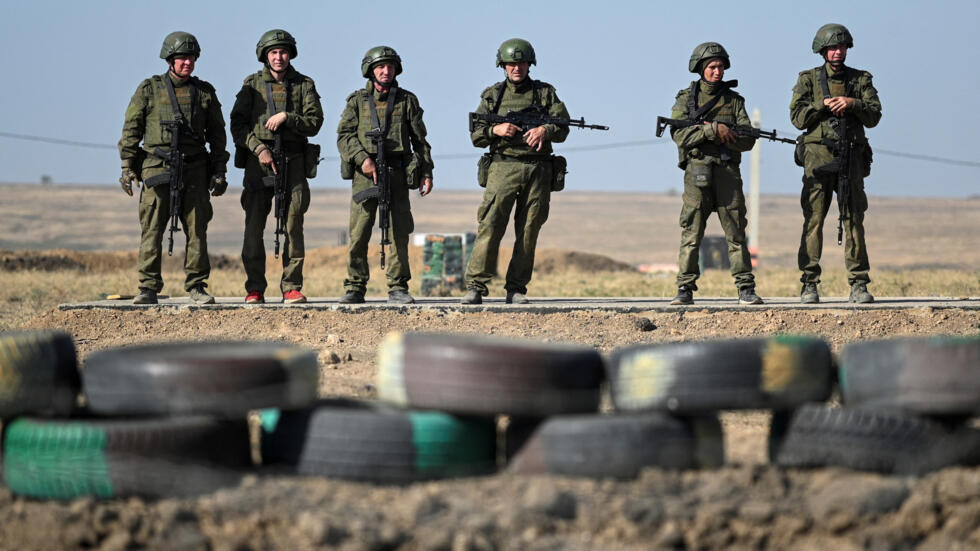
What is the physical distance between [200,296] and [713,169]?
16.1ft

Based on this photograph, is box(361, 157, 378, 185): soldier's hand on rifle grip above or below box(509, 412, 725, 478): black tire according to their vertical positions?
above

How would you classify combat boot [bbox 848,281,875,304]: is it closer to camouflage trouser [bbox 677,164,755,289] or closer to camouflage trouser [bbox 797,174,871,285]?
camouflage trouser [bbox 797,174,871,285]

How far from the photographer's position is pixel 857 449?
5500 millimetres

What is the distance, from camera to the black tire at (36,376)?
5.75m

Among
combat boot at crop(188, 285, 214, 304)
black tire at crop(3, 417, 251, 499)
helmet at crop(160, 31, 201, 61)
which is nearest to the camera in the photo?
black tire at crop(3, 417, 251, 499)

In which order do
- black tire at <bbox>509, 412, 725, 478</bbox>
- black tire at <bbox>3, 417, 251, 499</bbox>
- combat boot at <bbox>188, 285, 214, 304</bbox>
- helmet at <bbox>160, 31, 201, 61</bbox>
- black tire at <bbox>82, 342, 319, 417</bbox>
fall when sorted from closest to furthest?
black tire at <bbox>3, 417, 251, 499</bbox> < black tire at <bbox>509, 412, 725, 478</bbox> < black tire at <bbox>82, 342, 319, 417</bbox> < helmet at <bbox>160, 31, 201, 61</bbox> < combat boot at <bbox>188, 285, 214, 304</bbox>

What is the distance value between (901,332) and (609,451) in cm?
654

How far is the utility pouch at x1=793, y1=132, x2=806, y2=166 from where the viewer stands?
38.9ft

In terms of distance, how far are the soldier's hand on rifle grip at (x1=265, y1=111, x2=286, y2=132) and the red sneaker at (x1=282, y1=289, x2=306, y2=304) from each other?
162 centimetres

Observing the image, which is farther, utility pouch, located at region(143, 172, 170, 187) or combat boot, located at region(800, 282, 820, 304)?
combat boot, located at region(800, 282, 820, 304)

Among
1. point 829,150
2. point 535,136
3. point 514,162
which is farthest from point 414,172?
point 829,150

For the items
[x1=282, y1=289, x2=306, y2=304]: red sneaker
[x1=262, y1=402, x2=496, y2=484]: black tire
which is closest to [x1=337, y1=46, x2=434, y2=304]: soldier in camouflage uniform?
[x1=282, y1=289, x2=306, y2=304]: red sneaker

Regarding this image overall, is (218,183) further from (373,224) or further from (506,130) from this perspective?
(506,130)

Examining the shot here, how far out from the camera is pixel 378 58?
11375mm
